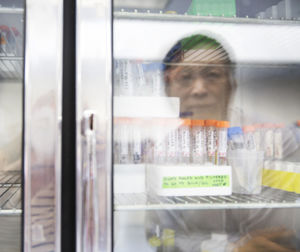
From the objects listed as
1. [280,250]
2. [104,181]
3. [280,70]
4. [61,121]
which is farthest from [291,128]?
[61,121]

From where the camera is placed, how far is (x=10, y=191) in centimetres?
111

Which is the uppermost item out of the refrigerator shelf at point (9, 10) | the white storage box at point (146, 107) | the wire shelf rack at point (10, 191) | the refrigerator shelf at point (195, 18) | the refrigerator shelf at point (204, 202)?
the refrigerator shelf at point (195, 18)

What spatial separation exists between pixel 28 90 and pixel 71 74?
0.13 m

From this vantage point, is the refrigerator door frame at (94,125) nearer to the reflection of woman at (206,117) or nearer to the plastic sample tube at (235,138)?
the reflection of woman at (206,117)

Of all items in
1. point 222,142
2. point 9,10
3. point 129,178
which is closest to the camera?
point 9,10

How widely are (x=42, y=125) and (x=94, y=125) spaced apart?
0.49 ft

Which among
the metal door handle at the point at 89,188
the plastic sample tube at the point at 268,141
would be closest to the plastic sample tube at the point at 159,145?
the metal door handle at the point at 89,188

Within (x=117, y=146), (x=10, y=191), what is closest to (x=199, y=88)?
(x=117, y=146)

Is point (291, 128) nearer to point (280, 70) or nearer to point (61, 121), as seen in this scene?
point (280, 70)

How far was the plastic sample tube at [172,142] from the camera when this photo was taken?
4.06 feet

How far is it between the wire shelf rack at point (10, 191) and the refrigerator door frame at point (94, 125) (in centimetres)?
27

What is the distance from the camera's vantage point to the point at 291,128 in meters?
1.43

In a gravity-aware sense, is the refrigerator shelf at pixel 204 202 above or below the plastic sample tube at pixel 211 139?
below

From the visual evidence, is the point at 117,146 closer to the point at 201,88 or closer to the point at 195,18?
the point at 201,88
